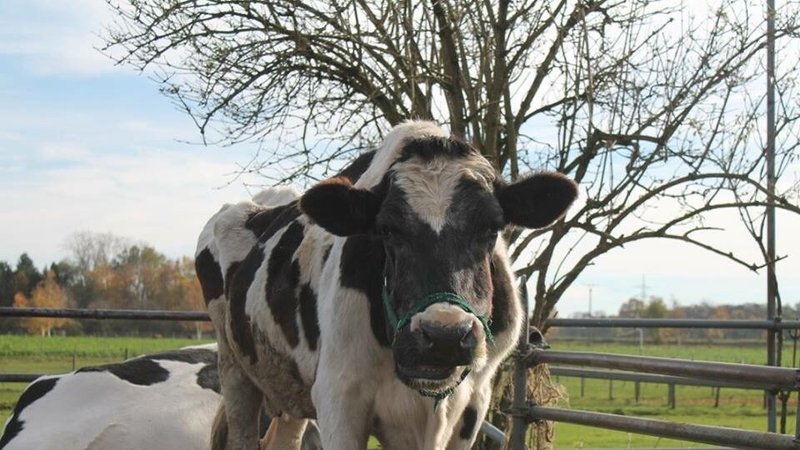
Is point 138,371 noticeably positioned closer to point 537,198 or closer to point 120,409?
point 120,409

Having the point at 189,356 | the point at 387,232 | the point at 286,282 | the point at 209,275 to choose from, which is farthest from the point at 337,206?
the point at 189,356

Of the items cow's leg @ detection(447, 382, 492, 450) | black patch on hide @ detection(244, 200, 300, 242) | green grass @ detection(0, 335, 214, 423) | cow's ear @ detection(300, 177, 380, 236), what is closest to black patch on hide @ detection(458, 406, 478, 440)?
cow's leg @ detection(447, 382, 492, 450)

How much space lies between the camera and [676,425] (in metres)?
4.61

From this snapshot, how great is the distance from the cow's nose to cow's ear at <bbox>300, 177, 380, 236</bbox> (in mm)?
766

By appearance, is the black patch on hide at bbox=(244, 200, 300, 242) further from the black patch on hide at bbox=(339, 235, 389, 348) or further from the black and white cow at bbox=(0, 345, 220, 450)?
the black and white cow at bbox=(0, 345, 220, 450)

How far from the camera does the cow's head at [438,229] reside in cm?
346

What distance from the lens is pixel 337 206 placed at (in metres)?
4.02

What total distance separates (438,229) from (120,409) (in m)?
3.92

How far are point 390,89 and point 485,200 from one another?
4.09m

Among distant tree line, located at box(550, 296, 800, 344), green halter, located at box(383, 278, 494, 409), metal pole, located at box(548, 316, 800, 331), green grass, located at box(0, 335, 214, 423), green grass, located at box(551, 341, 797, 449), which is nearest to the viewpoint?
green halter, located at box(383, 278, 494, 409)

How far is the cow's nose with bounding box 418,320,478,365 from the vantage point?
3379 mm

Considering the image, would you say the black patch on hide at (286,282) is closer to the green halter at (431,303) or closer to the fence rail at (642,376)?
the green halter at (431,303)

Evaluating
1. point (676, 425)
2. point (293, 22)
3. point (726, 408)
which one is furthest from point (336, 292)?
point (726, 408)

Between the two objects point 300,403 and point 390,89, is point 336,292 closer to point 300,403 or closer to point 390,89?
point 300,403
